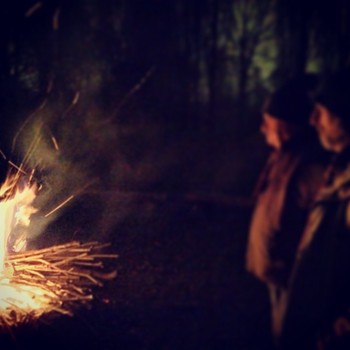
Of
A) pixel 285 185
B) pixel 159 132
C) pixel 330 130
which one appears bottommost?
pixel 159 132

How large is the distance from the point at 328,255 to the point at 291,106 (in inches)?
42.7

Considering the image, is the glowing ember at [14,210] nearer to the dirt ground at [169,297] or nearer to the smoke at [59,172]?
the smoke at [59,172]

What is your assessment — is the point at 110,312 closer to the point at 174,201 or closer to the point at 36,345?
the point at 36,345

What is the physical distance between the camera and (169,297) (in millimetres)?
3713

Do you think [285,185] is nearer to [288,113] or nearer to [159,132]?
[288,113]

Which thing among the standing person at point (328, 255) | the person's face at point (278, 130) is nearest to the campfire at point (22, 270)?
the standing person at point (328, 255)

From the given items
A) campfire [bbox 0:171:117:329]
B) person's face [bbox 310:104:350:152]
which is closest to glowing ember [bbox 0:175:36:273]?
campfire [bbox 0:171:117:329]

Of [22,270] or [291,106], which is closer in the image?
[22,270]

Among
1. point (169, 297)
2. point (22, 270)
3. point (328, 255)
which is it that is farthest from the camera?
point (169, 297)

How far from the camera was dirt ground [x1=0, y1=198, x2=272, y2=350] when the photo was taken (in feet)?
9.68

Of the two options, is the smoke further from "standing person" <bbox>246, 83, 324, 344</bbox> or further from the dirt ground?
"standing person" <bbox>246, 83, 324, 344</bbox>

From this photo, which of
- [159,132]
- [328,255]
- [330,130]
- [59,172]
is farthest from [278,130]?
[159,132]

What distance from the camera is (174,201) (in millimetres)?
5586

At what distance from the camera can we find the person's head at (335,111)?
8.05 ft
